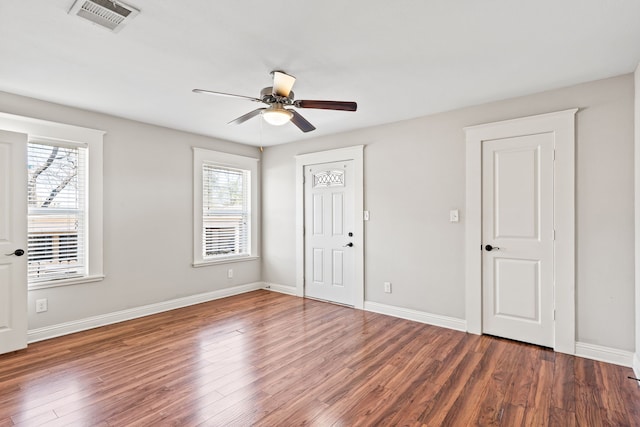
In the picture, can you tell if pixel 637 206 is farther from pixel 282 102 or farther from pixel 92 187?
pixel 92 187

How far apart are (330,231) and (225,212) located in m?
1.76

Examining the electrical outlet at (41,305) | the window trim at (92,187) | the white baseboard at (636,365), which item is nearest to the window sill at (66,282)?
the window trim at (92,187)

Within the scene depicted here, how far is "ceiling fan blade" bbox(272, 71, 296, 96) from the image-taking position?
98.9 inches

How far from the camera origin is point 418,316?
4055 millimetres

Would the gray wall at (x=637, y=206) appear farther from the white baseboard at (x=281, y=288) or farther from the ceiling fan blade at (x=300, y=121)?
the white baseboard at (x=281, y=288)

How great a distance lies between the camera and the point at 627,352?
2.83 m

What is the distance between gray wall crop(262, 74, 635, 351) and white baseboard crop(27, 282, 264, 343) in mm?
952

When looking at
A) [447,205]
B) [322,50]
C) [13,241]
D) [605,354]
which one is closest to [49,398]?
[13,241]

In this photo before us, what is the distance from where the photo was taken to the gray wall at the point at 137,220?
11.8 feet

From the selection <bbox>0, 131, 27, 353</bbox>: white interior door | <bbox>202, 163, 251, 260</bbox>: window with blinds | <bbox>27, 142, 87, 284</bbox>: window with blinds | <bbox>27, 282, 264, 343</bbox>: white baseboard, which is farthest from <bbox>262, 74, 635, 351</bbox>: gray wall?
<bbox>0, 131, 27, 353</bbox>: white interior door

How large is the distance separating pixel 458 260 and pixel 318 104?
7.98 feet

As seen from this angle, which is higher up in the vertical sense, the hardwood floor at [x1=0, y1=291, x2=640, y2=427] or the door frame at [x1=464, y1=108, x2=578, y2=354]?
the door frame at [x1=464, y1=108, x2=578, y2=354]

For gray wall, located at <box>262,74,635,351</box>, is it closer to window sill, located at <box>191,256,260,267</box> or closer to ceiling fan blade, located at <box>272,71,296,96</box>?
window sill, located at <box>191,256,260,267</box>

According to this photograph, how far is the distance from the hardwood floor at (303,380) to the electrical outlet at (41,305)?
350 millimetres
